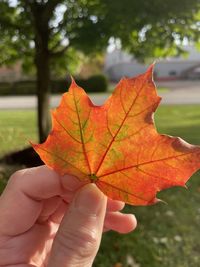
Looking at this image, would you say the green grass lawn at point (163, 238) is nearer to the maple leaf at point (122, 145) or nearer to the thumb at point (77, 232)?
the thumb at point (77, 232)

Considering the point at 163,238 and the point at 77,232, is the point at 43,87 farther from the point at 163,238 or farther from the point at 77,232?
the point at 77,232

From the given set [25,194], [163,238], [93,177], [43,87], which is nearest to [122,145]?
[93,177]

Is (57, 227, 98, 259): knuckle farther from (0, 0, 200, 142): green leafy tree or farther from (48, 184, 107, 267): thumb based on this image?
(0, 0, 200, 142): green leafy tree

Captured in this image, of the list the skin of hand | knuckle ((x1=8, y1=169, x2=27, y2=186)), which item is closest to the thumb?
the skin of hand

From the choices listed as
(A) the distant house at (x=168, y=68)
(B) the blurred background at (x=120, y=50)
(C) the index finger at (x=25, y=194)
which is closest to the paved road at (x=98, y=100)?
(B) the blurred background at (x=120, y=50)

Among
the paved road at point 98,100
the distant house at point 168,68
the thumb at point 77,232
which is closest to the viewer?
the thumb at point 77,232

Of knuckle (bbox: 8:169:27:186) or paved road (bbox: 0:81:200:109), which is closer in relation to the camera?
knuckle (bbox: 8:169:27:186)

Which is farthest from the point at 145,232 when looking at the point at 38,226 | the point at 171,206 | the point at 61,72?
the point at 61,72
